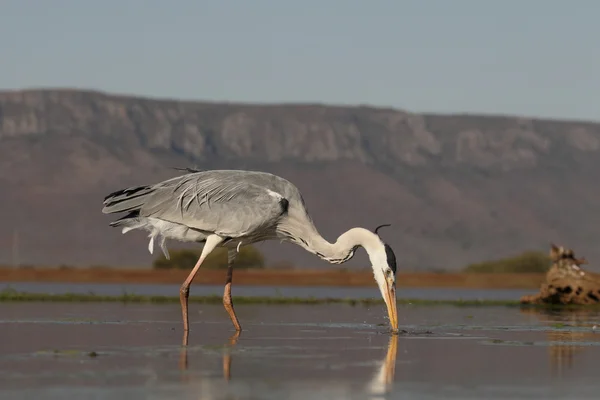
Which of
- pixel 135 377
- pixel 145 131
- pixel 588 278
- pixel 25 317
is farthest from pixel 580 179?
pixel 135 377

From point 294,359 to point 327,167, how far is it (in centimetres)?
10510

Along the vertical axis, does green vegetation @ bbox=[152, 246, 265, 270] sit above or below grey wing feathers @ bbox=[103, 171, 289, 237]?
above

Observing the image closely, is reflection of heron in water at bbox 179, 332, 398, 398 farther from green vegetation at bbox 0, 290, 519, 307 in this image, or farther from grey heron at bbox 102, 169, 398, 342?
green vegetation at bbox 0, 290, 519, 307

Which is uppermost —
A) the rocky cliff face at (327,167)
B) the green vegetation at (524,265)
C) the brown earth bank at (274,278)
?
the rocky cliff face at (327,167)

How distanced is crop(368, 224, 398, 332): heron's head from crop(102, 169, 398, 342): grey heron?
170mm

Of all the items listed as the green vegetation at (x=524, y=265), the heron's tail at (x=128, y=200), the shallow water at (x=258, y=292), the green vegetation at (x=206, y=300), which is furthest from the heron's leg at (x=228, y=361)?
the green vegetation at (x=524, y=265)

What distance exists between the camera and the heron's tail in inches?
756

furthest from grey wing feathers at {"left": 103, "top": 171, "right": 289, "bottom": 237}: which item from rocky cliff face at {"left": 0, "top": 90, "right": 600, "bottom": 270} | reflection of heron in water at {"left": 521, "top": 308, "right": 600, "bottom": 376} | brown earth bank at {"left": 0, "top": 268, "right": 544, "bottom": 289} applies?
rocky cliff face at {"left": 0, "top": 90, "right": 600, "bottom": 270}

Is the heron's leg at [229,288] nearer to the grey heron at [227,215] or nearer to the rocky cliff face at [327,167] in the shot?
the grey heron at [227,215]

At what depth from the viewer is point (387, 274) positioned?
1723 cm

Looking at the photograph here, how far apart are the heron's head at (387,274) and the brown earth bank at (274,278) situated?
40024 mm

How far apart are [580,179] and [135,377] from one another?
369 ft

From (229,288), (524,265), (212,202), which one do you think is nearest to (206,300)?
(229,288)

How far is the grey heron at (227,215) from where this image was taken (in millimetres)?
18281
